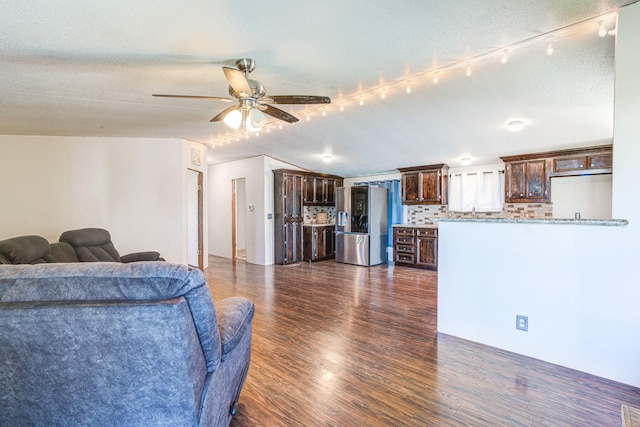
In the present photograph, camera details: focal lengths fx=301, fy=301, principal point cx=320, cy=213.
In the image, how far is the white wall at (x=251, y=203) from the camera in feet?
22.4

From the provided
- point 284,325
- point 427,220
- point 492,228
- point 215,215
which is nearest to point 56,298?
point 284,325

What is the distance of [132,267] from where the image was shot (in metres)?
1.15

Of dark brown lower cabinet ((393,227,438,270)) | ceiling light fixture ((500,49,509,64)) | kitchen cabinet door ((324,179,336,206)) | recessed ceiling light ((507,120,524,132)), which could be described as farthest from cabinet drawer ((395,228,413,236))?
ceiling light fixture ((500,49,509,64))

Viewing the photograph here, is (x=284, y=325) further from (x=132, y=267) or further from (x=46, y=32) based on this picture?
(x=46, y=32)

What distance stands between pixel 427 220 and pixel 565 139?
281 centimetres

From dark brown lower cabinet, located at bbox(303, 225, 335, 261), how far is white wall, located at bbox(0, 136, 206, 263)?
282cm

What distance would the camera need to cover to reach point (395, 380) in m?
2.14

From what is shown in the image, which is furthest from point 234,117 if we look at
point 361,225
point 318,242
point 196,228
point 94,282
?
point 318,242

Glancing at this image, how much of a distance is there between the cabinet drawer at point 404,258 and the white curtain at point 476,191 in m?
1.29

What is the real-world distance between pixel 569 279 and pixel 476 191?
158 inches

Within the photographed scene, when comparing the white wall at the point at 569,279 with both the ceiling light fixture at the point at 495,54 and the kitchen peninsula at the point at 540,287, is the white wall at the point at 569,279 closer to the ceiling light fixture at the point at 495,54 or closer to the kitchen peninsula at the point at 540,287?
the kitchen peninsula at the point at 540,287

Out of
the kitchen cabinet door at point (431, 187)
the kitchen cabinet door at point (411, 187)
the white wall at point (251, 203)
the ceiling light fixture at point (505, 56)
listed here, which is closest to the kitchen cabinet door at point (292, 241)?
the white wall at point (251, 203)

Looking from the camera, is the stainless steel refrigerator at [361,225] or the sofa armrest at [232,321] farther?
the stainless steel refrigerator at [361,225]

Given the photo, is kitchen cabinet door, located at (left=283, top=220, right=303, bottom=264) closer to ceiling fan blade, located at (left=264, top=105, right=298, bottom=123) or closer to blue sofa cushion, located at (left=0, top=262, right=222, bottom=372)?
ceiling fan blade, located at (left=264, top=105, right=298, bottom=123)
